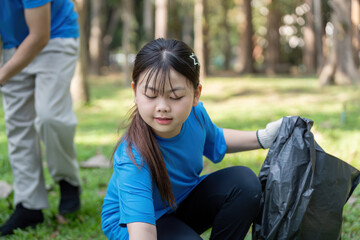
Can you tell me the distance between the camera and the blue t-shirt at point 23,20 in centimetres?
260

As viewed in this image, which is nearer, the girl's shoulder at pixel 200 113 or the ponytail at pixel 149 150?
the ponytail at pixel 149 150

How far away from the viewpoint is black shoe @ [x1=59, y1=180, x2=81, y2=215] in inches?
117

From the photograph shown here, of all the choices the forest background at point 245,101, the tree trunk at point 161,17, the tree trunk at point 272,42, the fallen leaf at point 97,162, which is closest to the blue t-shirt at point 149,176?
the forest background at point 245,101

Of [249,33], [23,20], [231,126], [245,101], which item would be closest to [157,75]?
[23,20]

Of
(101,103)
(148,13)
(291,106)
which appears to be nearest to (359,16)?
(291,106)

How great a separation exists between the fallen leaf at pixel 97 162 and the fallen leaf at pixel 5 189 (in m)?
0.96

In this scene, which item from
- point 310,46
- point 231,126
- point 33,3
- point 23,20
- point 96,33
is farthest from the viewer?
point 310,46

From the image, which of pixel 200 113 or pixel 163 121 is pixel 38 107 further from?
pixel 163 121

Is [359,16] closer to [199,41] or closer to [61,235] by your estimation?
[199,41]

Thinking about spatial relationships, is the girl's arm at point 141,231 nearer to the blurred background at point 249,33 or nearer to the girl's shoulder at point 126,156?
the girl's shoulder at point 126,156

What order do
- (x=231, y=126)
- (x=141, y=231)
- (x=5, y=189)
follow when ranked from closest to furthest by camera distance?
1. (x=141, y=231)
2. (x=5, y=189)
3. (x=231, y=126)

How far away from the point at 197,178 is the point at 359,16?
9.11 metres

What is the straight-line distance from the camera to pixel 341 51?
407 inches

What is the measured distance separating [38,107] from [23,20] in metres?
0.51
